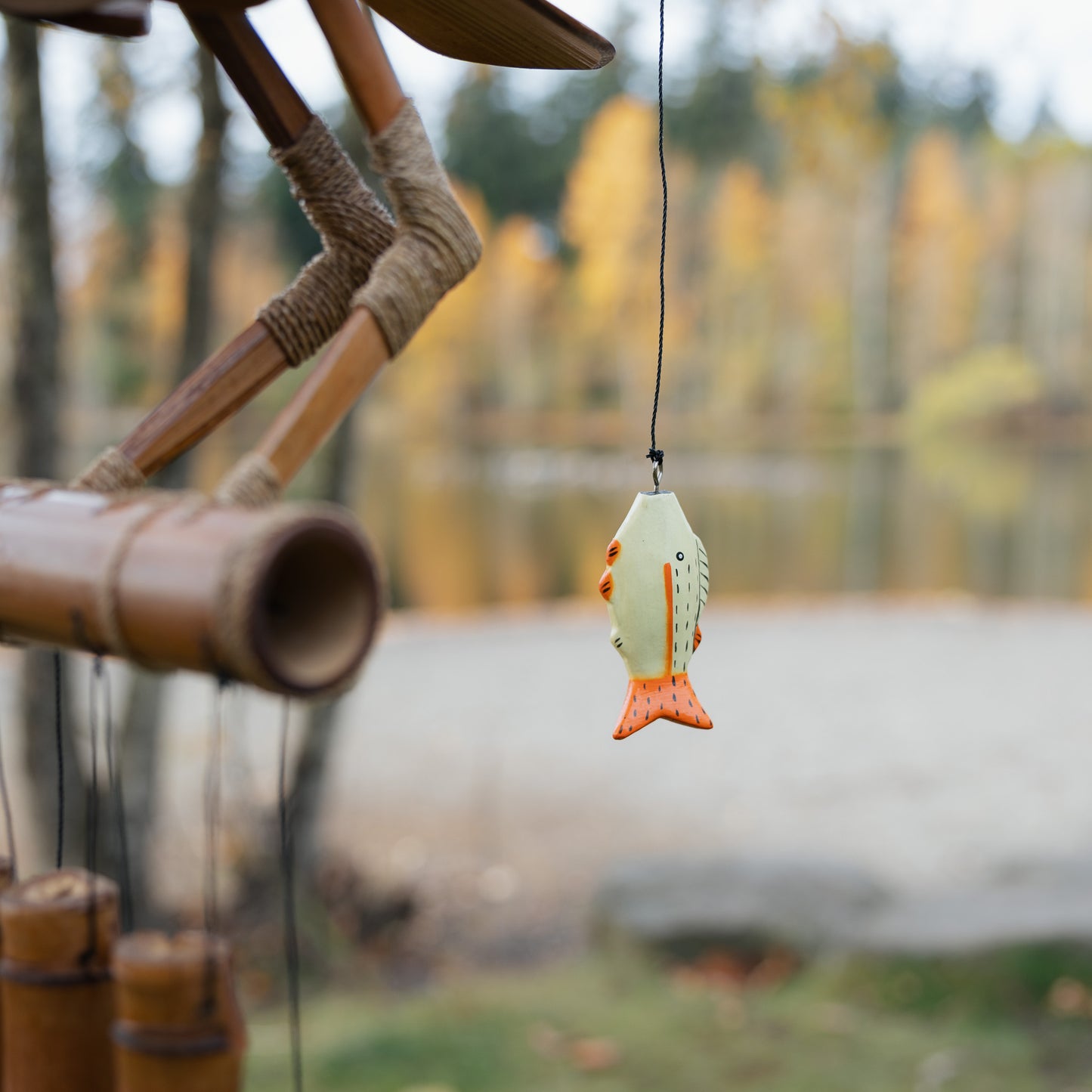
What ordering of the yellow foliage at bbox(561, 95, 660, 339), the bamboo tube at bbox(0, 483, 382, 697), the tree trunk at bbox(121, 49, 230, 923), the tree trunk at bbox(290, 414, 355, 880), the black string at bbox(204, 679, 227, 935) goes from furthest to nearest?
1. the yellow foliage at bbox(561, 95, 660, 339)
2. the tree trunk at bbox(290, 414, 355, 880)
3. the tree trunk at bbox(121, 49, 230, 923)
4. the black string at bbox(204, 679, 227, 935)
5. the bamboo tube at bbox(0, 483, 382, 697)

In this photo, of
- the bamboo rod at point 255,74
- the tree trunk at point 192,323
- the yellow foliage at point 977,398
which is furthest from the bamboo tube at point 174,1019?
the yellow foliage at point 977,398

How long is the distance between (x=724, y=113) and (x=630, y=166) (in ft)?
41.7

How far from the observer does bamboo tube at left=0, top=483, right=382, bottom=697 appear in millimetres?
697

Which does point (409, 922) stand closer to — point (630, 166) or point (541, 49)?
point (541, 49)

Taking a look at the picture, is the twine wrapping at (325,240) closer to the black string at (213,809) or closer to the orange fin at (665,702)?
the black string at (213,809)

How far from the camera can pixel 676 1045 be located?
3.67 m

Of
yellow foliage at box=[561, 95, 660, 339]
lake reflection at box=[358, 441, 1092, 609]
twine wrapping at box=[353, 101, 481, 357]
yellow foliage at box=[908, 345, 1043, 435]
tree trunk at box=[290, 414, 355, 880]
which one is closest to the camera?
twine wrapping at box=[353, 101, 481, 357]

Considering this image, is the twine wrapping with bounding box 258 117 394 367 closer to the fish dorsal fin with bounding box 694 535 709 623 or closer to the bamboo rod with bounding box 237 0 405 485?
the bamboo rod with bounding box 237 0 405 485

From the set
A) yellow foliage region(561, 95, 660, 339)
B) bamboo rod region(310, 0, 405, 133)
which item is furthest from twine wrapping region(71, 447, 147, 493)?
yellow foliage region(561, 95, 660, 339)

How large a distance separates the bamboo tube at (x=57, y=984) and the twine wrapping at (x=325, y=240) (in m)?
0.57

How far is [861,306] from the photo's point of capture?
1272 inches

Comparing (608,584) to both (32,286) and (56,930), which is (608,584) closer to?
(56,930)

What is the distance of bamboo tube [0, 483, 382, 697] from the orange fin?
62 cm

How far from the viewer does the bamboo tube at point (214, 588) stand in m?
0.70
